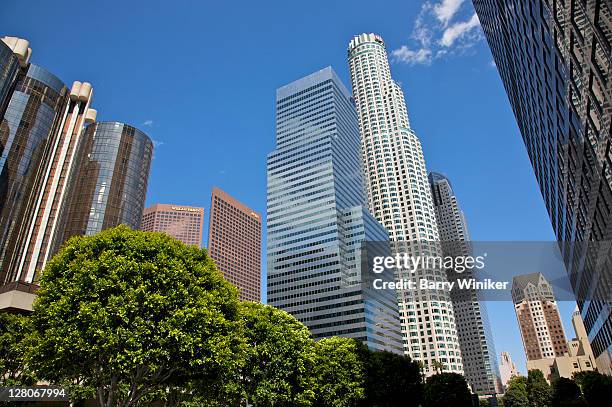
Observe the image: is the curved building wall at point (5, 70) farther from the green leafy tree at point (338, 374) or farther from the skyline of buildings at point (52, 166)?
the green leafy tree at point (338, 374)

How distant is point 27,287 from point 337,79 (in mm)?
159395

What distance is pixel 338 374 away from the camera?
46875mm

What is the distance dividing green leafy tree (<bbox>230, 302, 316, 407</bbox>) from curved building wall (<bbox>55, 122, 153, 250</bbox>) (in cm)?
9053

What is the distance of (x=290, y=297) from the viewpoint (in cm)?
14638

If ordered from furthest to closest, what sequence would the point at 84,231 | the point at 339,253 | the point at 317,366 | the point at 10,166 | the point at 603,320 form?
the point at 339,253 → the point at 84,231 → the point at 10,166 → the point at 603,320 → the point at 317,366

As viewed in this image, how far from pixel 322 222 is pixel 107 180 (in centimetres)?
7144

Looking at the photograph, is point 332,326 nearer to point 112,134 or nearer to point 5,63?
point 112,134

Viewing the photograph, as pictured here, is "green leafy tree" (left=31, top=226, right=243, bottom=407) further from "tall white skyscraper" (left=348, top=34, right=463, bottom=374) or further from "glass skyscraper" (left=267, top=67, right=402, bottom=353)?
"tall white skyscraper" (left=348, top=34, right=463, bottom=374)

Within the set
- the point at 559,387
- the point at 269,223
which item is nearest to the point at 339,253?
the point at 269,223

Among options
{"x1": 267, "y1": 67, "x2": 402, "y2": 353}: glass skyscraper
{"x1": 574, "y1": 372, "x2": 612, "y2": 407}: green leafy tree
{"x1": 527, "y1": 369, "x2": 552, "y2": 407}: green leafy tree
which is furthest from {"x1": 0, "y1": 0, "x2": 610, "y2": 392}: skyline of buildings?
{"x1": 527, "y1": 369, "x2": 552, "y2": 407}: green leafy tree

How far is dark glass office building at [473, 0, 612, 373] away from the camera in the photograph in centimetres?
2452

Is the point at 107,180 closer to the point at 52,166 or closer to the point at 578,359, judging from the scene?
the point at 52,166

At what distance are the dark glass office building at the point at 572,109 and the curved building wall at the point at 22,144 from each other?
105 metres

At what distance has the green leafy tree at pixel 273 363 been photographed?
118 feet
